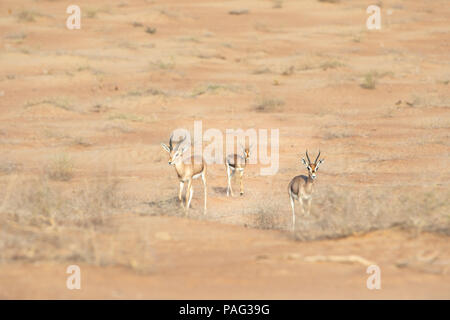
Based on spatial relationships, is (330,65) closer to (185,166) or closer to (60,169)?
(60,169)

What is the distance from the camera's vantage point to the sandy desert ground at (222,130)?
5.87m

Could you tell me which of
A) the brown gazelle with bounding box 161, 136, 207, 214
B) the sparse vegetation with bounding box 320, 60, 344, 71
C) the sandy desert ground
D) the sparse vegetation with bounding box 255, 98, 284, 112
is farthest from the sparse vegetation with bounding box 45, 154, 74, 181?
the sparse vegetation with bounding box 320, 60, 344, 71

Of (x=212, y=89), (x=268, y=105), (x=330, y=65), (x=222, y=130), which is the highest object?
(x=330, y=65)

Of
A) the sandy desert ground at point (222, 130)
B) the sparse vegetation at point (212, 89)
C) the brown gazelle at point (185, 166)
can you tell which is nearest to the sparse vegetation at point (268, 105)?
the sandy desert ground at point (222, 130)

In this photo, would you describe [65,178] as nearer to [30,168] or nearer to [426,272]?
[30,168]

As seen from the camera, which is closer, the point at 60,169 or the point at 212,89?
the point at 60,169

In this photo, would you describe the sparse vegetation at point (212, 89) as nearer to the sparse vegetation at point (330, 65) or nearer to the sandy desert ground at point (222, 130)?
the sandy desert ground at point (222, 130)

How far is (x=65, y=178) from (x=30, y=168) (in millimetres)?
A: 1378

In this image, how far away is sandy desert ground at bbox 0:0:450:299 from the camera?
19.3 ft

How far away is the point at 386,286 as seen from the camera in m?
5.55

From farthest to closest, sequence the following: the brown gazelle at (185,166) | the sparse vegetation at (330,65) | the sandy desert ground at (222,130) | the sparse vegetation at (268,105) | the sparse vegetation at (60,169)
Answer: the sparse vegetation at (330,65) < the sparse vegetation at (268,105) < the sparse vegetation at (60,169) < the brown gazelle at (185,166) < the sandy desert ground at (222,130)

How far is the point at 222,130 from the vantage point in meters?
18.2

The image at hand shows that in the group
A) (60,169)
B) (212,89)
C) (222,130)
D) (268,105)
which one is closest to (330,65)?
(212,89)
